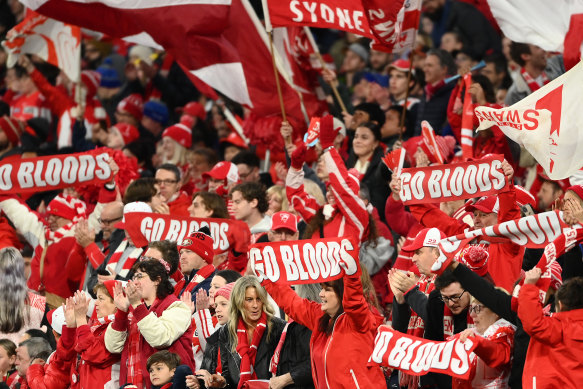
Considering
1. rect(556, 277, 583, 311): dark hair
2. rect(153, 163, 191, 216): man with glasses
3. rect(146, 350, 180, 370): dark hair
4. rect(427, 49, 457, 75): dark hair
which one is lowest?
Answer: rect(153, 163, 191, 216): man with glasses

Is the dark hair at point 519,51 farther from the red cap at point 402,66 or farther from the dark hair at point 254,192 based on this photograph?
the dark hair at point 254,192

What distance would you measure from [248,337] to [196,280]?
1207 millimetres

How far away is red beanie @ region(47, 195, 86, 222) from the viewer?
11320 millimetres

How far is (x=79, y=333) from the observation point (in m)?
8.27

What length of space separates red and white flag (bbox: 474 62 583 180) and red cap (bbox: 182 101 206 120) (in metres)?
7.67

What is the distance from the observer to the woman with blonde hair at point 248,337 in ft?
25.7

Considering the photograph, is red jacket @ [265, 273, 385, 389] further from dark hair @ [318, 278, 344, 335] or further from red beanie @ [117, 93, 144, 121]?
red beanie @ [117, 93, 144, 121]

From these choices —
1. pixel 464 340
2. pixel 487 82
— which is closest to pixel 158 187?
pixel 487 82

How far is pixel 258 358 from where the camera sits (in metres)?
7.87

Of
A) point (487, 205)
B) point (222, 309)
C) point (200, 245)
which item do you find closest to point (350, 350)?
point (222, 309)

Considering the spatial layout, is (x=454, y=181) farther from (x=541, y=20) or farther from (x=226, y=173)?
(x=226, y=173)

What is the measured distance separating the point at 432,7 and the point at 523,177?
194 inches

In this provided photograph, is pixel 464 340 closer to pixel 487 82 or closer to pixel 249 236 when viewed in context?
pixel 249 236

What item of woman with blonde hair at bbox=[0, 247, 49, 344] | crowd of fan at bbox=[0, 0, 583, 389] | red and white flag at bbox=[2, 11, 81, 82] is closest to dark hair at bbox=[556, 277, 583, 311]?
crowd of fan at bbox=[0, 0, 583, 389]
